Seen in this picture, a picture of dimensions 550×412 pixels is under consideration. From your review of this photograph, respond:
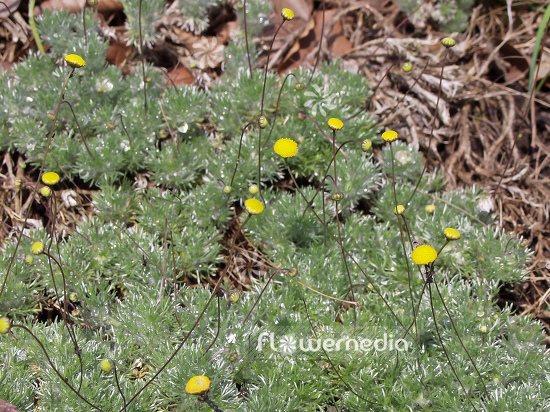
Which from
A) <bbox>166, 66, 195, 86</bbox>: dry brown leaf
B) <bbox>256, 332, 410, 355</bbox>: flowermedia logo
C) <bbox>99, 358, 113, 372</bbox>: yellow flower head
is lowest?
<bbox>256, 332, 410, 355</bbox>: flowermedia logo

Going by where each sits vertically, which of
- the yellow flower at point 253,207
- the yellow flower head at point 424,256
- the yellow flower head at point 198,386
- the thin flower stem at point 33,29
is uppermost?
the thin flower stem at point 33,29

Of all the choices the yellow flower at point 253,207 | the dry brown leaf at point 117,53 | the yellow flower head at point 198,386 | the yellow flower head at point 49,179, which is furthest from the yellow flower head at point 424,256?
the dry brown leaf at point 117,53

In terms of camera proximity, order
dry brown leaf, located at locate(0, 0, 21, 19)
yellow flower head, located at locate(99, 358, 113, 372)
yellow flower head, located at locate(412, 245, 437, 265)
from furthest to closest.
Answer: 1. dry brown leaf, located at locate(0, 0, 21, 19)
2. yellow flower head, located at locate(99, 358, 113, 372)
3. yellow flower head, located at locate(412, 245, 437, 265)

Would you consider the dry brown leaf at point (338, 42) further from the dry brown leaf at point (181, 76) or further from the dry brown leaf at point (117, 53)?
the dry brown leaf at point (117, 53)

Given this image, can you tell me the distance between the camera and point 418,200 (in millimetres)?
3227

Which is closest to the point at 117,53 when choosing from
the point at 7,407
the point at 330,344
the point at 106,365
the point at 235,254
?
the point at 235,254

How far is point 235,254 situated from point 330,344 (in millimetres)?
1016

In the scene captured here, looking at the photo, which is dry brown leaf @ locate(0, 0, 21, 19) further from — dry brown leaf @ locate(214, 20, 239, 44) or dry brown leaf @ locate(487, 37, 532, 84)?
dry brown leaf @ locate(487, 37, 532, 84)

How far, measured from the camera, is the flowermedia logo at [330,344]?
95.5 inches

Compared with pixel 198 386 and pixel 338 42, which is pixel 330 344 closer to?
pixel 198 386

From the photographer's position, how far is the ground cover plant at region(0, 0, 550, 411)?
7.53 feet

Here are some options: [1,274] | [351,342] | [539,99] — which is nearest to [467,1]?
[539,99]

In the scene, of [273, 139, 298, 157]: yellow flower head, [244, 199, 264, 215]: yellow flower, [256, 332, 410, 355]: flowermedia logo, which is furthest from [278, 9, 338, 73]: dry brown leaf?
[256, 332, 410, 355]: flowermedia logo

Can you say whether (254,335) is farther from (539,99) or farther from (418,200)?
(539,99)
